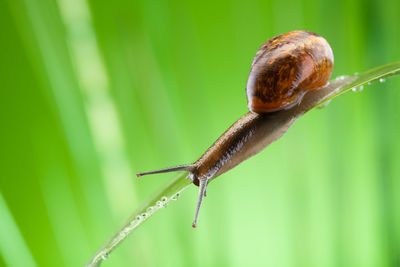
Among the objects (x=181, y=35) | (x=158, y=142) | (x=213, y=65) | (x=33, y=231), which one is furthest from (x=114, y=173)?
(x=213, y=65)

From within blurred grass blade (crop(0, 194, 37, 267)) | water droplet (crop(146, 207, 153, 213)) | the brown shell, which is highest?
the brown shell

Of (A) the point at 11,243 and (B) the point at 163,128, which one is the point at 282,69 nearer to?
(B) the point at 163,128

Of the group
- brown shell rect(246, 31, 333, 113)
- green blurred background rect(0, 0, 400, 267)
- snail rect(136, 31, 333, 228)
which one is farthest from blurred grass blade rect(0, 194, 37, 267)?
brown shell rect(246, 31, 333, 113)

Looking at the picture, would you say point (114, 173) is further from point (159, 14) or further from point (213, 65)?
point (213, 65)

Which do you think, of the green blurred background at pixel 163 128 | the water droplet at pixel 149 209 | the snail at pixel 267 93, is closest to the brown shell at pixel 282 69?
the snail at pixel 267 93

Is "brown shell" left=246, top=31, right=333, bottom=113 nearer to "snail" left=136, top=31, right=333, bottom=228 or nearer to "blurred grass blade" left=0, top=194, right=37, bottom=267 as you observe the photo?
"snail" left=136, top=31, right=333, bottom=228

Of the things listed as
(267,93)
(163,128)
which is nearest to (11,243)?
(163,128)

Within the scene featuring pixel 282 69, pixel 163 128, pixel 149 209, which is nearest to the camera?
pixel 149 209

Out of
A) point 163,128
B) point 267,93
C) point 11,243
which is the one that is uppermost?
point 267,93
